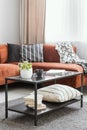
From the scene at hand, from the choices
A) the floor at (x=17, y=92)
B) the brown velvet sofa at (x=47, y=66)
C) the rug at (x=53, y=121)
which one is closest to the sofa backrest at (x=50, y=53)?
the brown velvet sofa at (x=47, y=66)

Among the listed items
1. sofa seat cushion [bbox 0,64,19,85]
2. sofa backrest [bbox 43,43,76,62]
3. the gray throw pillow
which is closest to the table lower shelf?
sofa seat cushion [bbox 0,64,19,85]

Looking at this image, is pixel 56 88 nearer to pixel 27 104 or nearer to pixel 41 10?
pixel 27 104

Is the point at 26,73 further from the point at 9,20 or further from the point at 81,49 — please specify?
the point at 9,20

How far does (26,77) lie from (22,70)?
108 millimetres

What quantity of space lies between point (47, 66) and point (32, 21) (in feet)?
5.23

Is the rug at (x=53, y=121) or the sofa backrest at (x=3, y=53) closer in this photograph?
the rug at (x=53, y=121)

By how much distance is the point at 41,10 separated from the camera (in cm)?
586

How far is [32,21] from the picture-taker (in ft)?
19.8

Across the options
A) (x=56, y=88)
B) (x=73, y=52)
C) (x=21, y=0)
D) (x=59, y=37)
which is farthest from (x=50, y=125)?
(x=21, y=0)

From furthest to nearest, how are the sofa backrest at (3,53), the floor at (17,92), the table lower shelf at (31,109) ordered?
the sofa backrest at (3,53) < the floor at (17,92) < the table lower shelf at (31,109)

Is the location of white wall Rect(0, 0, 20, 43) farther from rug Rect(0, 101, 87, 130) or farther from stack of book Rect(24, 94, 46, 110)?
stack of book Rect(24, 94, 46, 110)

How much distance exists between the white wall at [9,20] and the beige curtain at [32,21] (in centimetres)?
11

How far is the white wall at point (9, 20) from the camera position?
592cm

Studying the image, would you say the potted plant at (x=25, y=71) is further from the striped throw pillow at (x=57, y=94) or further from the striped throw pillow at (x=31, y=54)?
the striped throw pillow at (x=31, y=54)
